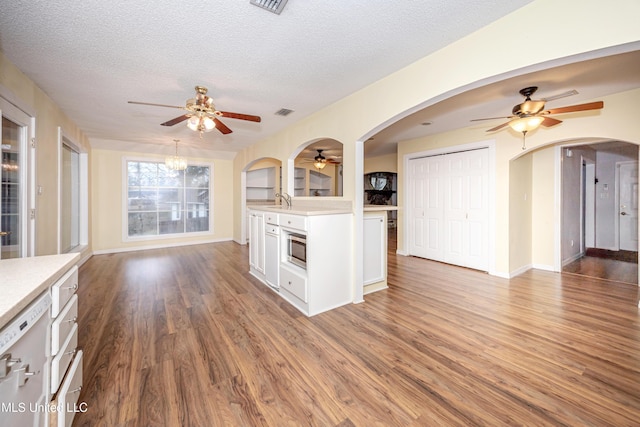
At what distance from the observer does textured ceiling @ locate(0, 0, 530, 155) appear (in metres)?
1.77

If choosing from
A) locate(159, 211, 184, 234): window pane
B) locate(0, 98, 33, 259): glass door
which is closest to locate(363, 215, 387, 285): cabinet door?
locate(0, 98, 33, 259): glass door

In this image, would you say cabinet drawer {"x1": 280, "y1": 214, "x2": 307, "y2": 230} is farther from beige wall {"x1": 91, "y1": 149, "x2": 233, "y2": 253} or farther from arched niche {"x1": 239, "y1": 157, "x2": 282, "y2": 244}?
beige wall {"x1": 91, "y1": 149, "x2": 233, "y2": 253}

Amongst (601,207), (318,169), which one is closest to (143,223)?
(318,169)

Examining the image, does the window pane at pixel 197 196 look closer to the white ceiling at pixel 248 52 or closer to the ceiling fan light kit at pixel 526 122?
the white ceiling at pixel 248 52

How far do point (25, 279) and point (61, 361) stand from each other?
42 cm

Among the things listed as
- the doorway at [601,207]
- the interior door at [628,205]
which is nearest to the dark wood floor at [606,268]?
the doorway at [601,207]

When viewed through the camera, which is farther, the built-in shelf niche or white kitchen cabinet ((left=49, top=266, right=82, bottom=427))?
the built-in shelf niche

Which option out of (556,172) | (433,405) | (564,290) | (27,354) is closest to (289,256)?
(433,405)

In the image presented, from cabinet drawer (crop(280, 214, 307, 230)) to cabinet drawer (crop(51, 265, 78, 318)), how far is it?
186 cm

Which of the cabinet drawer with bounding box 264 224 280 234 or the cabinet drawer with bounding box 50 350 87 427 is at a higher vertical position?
the cabinet drawer with bounding box 264 224 280 234

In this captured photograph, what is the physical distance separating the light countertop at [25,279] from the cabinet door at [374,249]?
2.84 metres

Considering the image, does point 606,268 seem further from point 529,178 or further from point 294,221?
point 294,221

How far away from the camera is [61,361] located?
1.22 meters

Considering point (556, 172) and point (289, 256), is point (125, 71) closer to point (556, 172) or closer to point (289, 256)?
point (289, 256)
